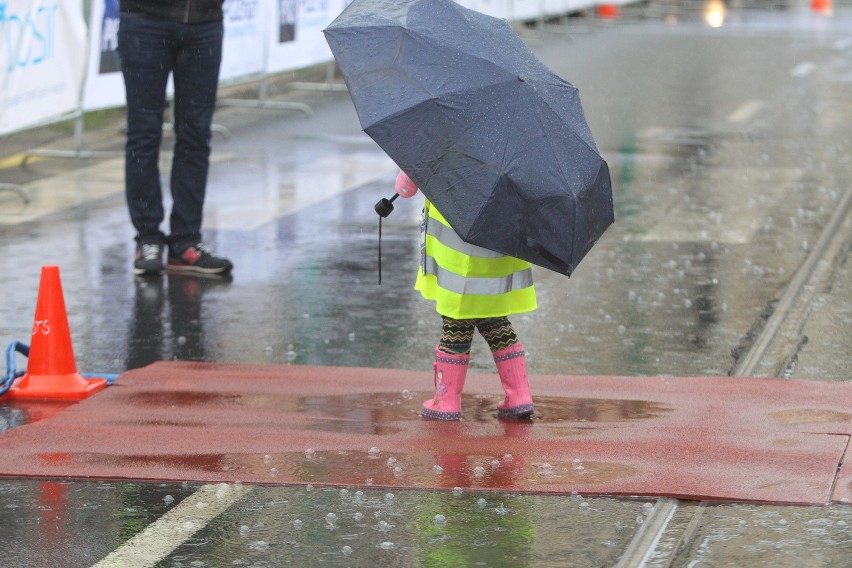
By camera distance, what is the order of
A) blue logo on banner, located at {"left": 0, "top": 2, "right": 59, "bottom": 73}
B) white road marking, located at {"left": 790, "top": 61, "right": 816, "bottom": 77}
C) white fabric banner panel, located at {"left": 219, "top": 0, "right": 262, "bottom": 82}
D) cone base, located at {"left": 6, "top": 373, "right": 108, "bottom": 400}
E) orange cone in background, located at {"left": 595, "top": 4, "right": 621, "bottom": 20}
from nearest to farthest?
cone base, located at {"left": 6, "top": 373, "right": 108, "bottom": 400}
blue logo on banner, located at {"left": 0, "top": 2, "right": 59, "bottom": 73}
white fabric banner panel, located at {"left": 219, "top": 0, "right": 262, "bottom": 82}
white road marking, located at {"left": 790, "top": 61, "right": 816, "bottom": 77}
orange cone in background, located at {"left": 595, "top": 4, "right": 621, "bottom": 20}

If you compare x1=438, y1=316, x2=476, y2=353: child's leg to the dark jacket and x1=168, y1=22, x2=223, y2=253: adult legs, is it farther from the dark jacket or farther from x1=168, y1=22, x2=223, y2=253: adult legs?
the dark jacket

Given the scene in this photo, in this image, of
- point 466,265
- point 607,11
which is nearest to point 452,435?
point 466,265

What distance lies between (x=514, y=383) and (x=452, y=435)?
0.36m

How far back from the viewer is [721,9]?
1388 inches

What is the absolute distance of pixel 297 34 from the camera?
53.6 ft

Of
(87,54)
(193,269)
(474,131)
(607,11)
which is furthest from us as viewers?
(607,11)

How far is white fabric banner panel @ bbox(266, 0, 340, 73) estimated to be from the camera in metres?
15.8

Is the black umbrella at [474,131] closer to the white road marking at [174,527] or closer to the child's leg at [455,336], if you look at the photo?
the child's leg at [455,336]

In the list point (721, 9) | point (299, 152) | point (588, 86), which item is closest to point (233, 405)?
point (299, 152)

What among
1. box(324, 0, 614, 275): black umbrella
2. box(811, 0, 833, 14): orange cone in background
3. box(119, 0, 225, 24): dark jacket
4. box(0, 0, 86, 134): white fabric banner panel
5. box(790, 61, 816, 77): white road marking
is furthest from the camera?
box(811, 0, 833, 14): orange cone in background

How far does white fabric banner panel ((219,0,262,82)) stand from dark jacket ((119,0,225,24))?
6033 millimetres

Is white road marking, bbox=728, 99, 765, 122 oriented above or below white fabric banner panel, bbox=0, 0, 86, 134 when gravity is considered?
below

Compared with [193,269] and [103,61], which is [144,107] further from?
[103,61]

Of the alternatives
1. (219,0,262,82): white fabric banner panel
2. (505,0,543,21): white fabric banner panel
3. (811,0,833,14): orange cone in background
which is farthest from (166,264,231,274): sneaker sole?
(811,0,833,14): orange cone in background
